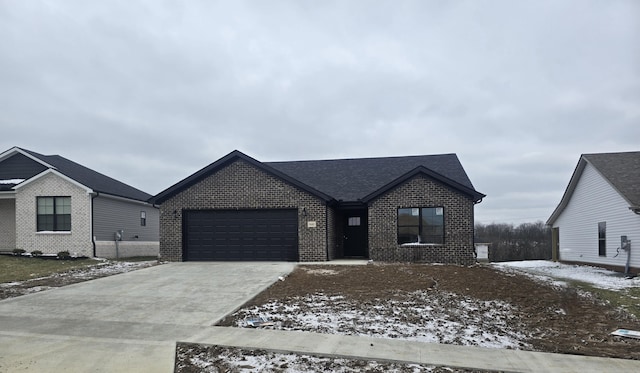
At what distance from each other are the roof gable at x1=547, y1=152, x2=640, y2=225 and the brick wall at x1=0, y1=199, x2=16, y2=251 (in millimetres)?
26244

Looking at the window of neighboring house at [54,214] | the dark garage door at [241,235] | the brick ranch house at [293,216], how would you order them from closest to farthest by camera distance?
the brick ranch house at [293,216] < the dark garage door at [241,235] < the window of neighboring house at [54,214]

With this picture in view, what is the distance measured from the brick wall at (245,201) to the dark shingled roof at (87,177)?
15.2 feet

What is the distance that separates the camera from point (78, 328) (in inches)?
336

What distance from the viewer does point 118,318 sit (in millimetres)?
9258

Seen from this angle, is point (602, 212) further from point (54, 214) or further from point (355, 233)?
point (54, 214)

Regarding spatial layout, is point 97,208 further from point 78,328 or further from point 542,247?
point 542,247

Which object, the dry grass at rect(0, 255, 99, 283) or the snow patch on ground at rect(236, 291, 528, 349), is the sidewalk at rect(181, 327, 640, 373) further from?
the dry grass at rect(0, 255, 99, 283)

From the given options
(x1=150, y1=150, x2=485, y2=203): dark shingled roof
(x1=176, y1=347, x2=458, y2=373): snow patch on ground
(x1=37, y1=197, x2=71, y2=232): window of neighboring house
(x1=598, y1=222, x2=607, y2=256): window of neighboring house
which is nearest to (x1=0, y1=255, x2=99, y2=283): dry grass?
(x1=37, y1=197, x2=71, y2=232): window of neighboring house

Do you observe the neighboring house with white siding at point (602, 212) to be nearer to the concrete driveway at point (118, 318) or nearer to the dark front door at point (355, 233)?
the dark front door at point (355, 233)

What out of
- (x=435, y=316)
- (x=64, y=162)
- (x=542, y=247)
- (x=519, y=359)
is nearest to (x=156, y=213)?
(x=64, y=162)

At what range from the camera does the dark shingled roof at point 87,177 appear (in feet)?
70.8

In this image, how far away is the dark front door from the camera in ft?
71.7

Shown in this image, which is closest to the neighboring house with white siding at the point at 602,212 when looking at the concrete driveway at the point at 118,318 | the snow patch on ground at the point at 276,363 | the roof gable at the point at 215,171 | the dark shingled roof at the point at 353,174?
the dark shingled roof at the point at 353,174

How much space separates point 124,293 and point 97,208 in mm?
11346
